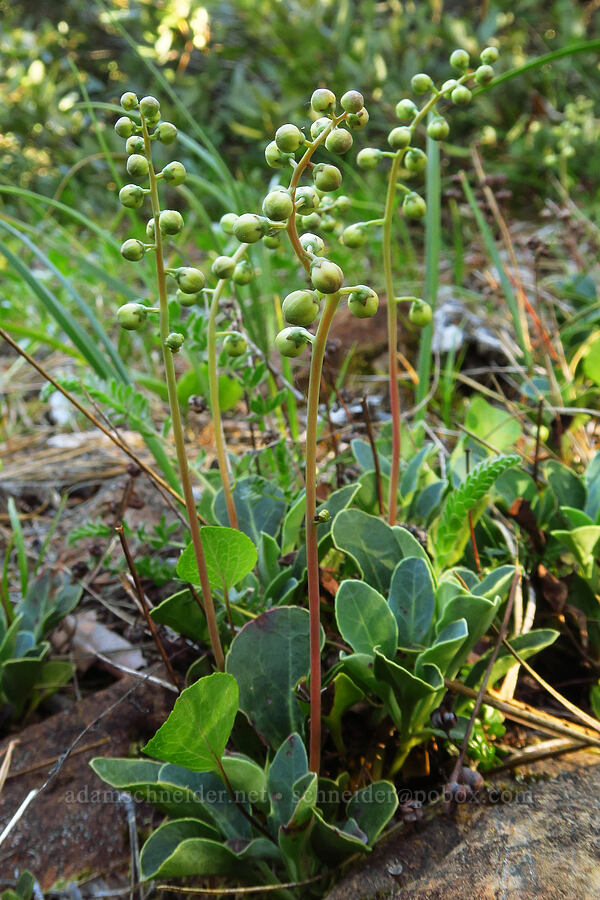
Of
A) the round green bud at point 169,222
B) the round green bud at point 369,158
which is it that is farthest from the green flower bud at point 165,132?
the round green bud at point 369,158

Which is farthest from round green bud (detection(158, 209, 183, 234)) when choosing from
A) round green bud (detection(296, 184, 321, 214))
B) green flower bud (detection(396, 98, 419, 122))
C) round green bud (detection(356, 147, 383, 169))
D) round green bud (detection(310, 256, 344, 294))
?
green flower bud (detection(396, 98, 419, 122))

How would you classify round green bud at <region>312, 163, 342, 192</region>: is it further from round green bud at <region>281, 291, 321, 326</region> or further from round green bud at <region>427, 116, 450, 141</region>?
round green bud at <region>427, 116, 450, 141</region>

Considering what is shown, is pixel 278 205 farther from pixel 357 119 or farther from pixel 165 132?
pixel 165 132

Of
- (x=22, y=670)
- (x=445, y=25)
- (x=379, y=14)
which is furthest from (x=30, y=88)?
(x=22, y=670)

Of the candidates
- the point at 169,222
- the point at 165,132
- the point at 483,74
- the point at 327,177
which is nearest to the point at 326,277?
the point at 327,177

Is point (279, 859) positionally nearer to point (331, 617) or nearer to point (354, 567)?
point (331, 617)
